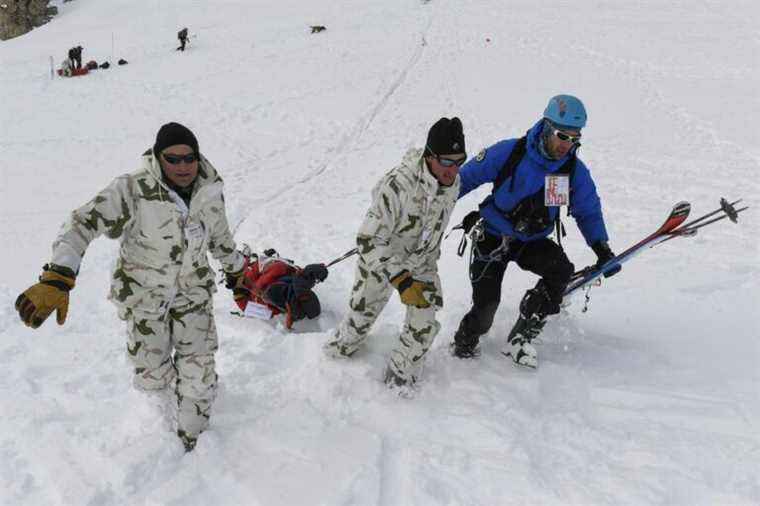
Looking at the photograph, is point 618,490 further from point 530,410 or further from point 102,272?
point 102,272

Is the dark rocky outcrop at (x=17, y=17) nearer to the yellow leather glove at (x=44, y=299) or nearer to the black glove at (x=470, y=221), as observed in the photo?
the black glove at (x=470, y=221)

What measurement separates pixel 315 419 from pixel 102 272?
371cm

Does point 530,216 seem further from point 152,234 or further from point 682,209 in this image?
point 152,234

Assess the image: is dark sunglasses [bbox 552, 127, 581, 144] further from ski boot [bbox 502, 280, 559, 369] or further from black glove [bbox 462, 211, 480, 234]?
ski boot [bbox 502, 280, 559, 369]

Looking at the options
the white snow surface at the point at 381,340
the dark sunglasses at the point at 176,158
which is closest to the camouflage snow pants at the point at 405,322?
the white snow surface at the point at 381,340

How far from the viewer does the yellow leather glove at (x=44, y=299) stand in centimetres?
291

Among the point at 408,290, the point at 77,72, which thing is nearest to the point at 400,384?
the point at 408,290

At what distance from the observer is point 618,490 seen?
146 inches

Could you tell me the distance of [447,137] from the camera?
3.73 metres

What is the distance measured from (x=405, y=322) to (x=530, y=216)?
4.24 ft

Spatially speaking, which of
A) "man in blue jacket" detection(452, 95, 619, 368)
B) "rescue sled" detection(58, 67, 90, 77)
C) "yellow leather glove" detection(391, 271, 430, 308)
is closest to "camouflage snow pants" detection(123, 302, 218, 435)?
"yellow leather glove" detection(391, 271, 430, 308)

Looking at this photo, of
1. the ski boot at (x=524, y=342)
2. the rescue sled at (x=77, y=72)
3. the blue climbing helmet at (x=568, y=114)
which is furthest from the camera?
the rescue sled at (x=77, y=72)

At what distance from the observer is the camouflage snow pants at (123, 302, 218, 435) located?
3.73m

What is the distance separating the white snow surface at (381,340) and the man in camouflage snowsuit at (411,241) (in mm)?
497
